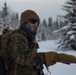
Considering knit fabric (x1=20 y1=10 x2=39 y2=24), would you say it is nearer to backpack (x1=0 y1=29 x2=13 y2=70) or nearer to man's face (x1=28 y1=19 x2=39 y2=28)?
man's face (x1=28 y1=19 x2=39 y2=28)

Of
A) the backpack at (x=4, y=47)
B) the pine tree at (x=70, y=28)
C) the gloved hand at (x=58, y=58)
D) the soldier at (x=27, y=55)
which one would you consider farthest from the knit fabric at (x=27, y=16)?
the pine tree at (x=70, y=28)

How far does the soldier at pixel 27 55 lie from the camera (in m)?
3.60

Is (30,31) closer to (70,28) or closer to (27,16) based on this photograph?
(27,16)

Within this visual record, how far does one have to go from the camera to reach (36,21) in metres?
3.96

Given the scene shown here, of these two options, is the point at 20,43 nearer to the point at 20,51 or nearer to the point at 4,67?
the point at 20,51

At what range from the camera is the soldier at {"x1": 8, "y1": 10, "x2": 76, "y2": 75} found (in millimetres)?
3600

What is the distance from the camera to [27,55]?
3613mm

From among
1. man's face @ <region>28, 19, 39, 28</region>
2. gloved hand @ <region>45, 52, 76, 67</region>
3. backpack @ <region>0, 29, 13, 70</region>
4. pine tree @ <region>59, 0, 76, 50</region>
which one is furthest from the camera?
pine tree @ <region>59, 0, 76, 50</region>

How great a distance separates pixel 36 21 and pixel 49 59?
554 mm

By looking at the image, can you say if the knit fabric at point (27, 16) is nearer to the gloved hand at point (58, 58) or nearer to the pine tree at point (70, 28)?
the gloved hand at point (58, 58)

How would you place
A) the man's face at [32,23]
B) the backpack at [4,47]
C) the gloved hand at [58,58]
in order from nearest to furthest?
1. the gloved hand at [58,58]
2. the backpack at [4,47]
3. the man's face at [32,23]

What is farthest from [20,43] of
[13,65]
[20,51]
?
[13,65]

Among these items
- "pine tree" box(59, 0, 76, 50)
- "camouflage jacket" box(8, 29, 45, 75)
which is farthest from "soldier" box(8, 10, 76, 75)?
"pine tree" box(59, 0, 76, 50)

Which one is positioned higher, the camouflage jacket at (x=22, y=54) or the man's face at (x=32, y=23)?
the man's face at (x=32, y=23)
